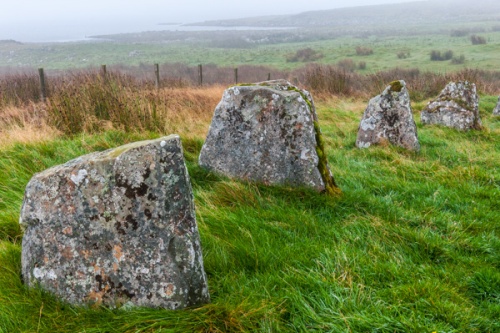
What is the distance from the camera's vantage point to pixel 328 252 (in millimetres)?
3430

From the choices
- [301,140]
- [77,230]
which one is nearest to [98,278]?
[77,230]

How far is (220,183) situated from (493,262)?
3010mm

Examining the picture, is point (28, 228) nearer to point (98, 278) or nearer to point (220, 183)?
point (98, 278)

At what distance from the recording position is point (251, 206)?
452 cm

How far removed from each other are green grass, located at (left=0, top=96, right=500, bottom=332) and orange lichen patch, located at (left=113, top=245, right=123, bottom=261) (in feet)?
1.17

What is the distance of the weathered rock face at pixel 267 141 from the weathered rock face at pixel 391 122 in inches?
128

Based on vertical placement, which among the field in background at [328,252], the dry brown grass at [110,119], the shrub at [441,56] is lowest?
the field in background at [328,252]

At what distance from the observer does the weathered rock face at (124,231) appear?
8.81ft

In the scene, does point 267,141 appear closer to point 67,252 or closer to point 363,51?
point 67,252

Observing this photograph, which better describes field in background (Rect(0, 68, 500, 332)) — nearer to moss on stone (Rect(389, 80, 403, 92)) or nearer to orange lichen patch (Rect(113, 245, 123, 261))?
orange lichen patch (Rect(113, 245, 123, 261))

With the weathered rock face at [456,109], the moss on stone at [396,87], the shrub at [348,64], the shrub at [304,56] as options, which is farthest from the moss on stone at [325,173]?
the shrub at [304,56]

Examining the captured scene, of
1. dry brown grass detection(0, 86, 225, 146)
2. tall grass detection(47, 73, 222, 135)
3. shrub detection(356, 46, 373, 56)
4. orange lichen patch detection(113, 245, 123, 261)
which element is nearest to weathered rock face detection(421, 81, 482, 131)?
dry brown grass detection(0, 86, 225, 146)

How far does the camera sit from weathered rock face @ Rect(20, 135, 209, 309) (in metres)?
2.69

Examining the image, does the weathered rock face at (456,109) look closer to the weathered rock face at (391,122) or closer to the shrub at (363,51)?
the weathered rock face at (391,122)
